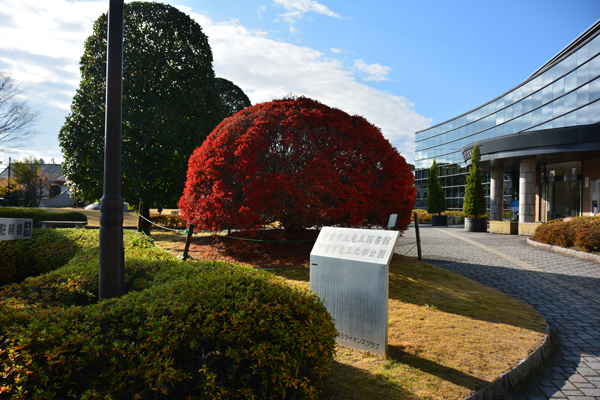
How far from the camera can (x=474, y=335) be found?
4.65 metres

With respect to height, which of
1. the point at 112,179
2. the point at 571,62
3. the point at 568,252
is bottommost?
the point at 568,252

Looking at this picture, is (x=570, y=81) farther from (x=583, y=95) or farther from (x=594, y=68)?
(x=594, y=68)

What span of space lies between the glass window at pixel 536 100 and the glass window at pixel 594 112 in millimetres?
7328

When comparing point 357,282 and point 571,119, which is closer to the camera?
point 357,282

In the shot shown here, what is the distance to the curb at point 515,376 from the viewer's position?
11.1 ft

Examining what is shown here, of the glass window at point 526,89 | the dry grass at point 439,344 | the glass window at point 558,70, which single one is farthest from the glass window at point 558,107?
the dry grass at point 439,344

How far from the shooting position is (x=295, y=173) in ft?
27.0

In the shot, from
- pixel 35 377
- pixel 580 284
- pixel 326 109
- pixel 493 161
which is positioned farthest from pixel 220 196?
pixel 493 161

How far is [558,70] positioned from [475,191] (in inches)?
463

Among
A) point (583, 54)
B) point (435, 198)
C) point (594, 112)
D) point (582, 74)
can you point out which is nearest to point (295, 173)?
point (594, 112)

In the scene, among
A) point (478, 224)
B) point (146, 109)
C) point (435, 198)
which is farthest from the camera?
point (435, 198)

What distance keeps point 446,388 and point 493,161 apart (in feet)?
70.0

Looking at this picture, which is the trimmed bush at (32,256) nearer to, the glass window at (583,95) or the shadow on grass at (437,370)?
the shadow on grass at (437,370)

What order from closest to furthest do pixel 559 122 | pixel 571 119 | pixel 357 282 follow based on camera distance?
pixel 357 282 → pixel 571 119 → pixel 559 122
